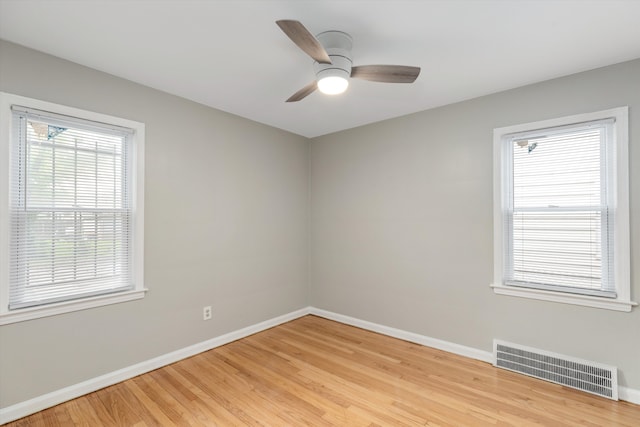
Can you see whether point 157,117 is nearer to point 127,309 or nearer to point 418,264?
point 127,309

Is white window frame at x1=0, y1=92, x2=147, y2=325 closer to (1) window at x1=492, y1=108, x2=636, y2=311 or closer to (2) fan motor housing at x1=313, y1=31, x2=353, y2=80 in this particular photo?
(2) fan motor housing at x1=313, y1=31, x2=353, y2=80

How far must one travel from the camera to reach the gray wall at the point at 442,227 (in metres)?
2.41

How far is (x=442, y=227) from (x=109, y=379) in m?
3.34

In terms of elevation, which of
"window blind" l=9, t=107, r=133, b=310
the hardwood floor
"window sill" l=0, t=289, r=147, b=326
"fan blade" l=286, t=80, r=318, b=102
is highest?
"fan blade" l=286, t=80, r=318, b=102

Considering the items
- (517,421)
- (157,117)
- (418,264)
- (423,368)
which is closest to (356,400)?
(423,368)

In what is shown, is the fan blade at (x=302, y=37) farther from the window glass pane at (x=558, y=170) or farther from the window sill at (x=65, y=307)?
→ the window sill at (x=65, y=307)

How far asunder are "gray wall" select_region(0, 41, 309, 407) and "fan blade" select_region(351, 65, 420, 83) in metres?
1.90

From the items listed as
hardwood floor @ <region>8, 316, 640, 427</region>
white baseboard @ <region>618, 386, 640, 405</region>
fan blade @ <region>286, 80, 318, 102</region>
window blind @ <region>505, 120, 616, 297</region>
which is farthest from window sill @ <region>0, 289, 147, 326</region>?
white baseboard @ <region>618, 386, 640, 405</region>

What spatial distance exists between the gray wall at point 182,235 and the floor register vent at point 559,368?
2532 millimetres

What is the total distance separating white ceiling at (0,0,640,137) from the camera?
5.75 feet

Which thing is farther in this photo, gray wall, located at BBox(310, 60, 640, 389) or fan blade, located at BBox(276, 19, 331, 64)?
gray wall, located at BBox(310, 60, 640, 389)

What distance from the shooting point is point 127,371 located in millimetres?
2586

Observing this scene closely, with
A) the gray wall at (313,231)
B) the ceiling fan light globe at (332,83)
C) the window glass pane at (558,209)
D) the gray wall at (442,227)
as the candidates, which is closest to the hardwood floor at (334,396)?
the gray wall at (313,231)

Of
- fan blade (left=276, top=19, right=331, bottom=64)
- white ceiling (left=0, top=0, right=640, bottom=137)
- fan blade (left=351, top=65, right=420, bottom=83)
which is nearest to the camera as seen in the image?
fan blade (left=276, top=19, right=331, bottom=64)
